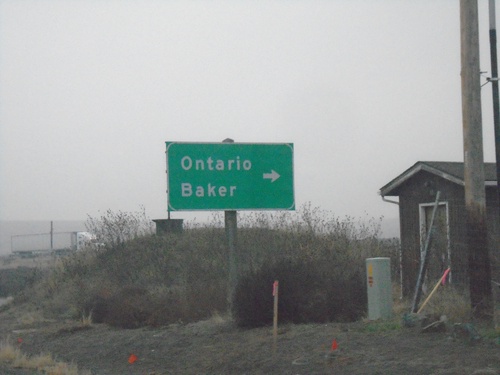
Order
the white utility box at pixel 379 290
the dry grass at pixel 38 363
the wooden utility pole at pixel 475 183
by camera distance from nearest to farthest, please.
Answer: the wooden utility pole at pixel 475 183 < the dry grass at pixel 38 363 < the white utility box at pixel 379 290

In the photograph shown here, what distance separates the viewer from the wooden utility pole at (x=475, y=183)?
38.7 feet

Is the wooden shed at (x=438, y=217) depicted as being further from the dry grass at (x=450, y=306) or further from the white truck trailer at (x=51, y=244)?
the white truck trailer at (x=51, y=244)

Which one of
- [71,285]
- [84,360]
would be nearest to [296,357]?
[84,360]

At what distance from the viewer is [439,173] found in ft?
61.5

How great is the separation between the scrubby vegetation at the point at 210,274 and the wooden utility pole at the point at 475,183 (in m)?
3.02

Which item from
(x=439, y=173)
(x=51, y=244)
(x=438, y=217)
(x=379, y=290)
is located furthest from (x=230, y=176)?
(x=51, y=244)

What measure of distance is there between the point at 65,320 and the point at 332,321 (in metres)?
9.61

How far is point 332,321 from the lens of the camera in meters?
14.2

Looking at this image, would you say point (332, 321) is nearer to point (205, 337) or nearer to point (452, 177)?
point (205, 337)

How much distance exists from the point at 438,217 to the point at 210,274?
25.1 ft

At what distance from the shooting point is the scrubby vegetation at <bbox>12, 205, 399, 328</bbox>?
14.5m

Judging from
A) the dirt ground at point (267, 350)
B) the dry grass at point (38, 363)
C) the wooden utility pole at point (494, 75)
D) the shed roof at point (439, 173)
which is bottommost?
the dry grass at point (38, 363)

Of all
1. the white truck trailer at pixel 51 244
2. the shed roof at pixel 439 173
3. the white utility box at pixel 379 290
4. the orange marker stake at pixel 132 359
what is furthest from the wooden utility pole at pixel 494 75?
the white truck trailer at pixel 51 244

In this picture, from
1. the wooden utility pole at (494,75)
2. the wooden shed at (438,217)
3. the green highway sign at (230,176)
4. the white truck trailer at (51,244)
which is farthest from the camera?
the white truck trailer at (51,244)
